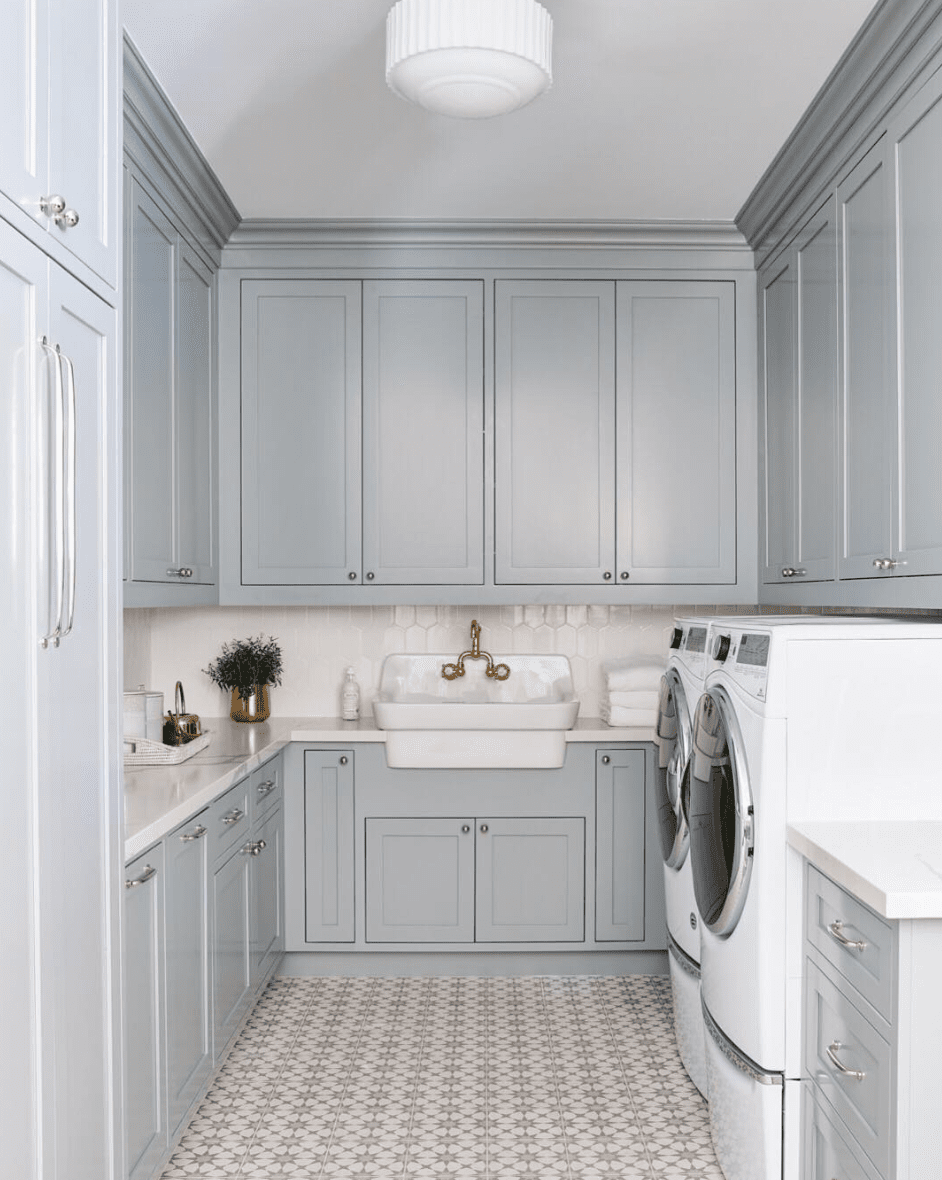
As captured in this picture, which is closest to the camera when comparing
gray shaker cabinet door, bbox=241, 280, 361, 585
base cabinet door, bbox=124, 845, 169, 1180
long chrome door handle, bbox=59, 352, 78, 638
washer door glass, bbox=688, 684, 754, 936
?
long chrome door handle, bbox=59, 352, 78, 638

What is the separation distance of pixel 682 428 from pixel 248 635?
179 centimetres

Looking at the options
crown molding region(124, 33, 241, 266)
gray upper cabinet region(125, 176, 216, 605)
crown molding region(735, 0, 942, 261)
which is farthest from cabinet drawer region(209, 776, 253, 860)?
crown molding region(735, 0, 942, 261)

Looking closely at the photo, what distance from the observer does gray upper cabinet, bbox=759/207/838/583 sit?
2.91 metres

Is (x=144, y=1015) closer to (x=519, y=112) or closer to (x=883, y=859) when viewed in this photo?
(x=883, y=859)

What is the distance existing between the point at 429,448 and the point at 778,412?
1.17m

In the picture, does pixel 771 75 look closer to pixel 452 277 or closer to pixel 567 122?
pixel 567 122

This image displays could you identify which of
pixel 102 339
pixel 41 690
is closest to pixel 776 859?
pixel 41 690

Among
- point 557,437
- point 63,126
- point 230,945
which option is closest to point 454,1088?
point 230,945

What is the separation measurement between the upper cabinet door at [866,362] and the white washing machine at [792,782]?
1.48 feet

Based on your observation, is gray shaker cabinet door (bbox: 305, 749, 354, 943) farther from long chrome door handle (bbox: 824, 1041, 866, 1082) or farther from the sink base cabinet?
long chrome door handle (bbox: 824, 1041, 866, 1082)

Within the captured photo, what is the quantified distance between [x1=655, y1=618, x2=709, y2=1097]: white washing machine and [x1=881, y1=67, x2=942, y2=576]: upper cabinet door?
24.8 inches

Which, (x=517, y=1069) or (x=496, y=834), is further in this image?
(x=496, y=834)

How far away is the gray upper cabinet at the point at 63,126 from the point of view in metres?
1.40

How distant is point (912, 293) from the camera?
90.9 inches
